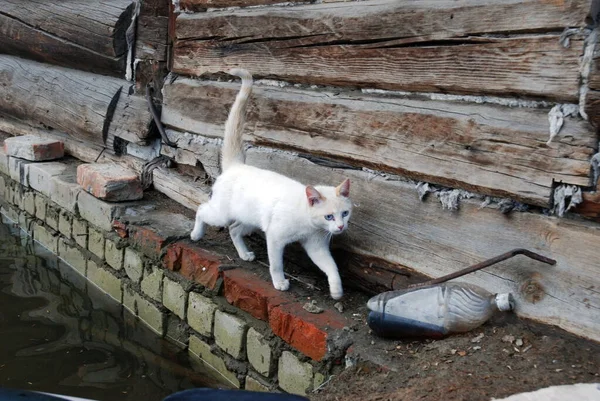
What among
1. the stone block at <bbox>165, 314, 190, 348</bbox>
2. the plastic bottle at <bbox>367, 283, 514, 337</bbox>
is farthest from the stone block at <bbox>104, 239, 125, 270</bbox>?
the plastic bottle at <bbox>367, 283, 514, 337</bbox>

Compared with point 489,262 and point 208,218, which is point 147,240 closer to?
point 208,218

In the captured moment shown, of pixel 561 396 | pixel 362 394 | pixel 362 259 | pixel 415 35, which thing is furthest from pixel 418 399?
pixel 415 35

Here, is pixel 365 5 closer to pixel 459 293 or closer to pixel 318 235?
pixel 318 235

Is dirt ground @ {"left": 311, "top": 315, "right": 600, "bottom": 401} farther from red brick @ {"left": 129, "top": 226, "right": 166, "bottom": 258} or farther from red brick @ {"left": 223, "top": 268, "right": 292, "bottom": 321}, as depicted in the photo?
red brick @ {"left": 129, "top": 226, "right": 166, "bottom": 258}

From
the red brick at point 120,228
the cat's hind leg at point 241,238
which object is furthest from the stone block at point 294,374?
the red brick at point 120,228

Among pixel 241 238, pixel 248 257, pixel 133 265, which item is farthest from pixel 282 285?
pixel 133 265

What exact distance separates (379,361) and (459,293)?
46 cm

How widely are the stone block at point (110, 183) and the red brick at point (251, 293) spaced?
5.23 ft

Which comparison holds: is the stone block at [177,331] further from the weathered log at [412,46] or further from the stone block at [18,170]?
the stone block at [18,170]

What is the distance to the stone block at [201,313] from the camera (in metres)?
3.87

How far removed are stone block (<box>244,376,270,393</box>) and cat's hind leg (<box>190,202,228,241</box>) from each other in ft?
3.24

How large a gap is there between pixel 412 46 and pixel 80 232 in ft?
10.7

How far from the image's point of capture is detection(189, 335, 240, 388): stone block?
147 inches

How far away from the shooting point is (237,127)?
4023 mm
